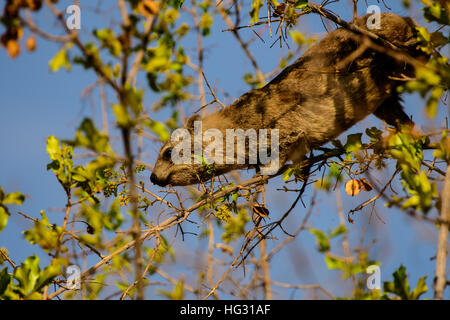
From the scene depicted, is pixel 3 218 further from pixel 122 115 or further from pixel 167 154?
pixel 167 154

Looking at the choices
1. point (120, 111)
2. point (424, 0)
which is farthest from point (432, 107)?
point (120, 111)

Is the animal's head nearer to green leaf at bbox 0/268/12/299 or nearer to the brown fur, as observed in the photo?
the brown fur

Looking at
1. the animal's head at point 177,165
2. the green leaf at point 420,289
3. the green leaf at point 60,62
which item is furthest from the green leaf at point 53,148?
the animal's head at point 177,165

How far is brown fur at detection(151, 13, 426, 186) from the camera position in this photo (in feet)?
15.0

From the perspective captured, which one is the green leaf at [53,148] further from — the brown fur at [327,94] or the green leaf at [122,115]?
the brown fur at [327,94]

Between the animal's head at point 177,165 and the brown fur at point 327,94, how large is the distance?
70 cm

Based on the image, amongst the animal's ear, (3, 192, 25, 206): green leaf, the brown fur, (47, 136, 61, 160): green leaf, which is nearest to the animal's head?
the animal's ear

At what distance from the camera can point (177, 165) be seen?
18.4 feet

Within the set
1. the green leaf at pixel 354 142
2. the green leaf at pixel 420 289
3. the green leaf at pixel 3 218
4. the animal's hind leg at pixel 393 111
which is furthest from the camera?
the animal's hind leg at pixel 393 111

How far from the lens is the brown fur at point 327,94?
15.0 ft

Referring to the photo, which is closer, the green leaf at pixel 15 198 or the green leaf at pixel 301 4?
the green leaf at pixel 15 198

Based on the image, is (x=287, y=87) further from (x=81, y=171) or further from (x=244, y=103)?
(x=81, y=171)

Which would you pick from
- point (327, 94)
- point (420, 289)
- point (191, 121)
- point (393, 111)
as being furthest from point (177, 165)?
point (420, 289)

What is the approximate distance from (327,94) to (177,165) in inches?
79.6
